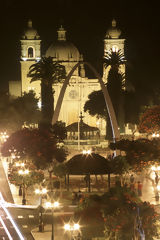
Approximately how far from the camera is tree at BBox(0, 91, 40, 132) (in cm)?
9400

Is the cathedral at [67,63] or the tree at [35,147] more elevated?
the cathedral at [67,63]

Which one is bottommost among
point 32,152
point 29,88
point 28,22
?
point 32,152

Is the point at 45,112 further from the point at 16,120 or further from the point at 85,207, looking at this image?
the point at 85,207

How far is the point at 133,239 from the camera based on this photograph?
83.8 feet

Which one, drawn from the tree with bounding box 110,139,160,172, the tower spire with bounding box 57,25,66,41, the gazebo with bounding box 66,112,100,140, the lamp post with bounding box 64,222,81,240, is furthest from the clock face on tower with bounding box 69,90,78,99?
the lamp post with bounding box 64,222,81,240

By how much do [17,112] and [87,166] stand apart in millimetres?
50537

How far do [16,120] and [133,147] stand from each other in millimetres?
48914

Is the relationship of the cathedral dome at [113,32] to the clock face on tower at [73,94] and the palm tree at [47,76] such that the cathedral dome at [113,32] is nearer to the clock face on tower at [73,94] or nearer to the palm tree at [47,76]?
the clock face on tower at [73,94]

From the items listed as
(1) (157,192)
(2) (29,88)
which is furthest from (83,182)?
(2) (29,88)

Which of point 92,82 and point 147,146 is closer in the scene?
point 147,146

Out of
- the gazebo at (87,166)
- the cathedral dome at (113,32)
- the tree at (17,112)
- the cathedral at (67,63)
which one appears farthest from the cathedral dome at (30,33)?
the gazebo at (87,166)

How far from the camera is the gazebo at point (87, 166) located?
47.6 m

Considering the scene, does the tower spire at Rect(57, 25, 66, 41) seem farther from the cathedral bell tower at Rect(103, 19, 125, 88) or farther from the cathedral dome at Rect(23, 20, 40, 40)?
the cathedral bell tower at Rect(103, 19, 125, 88)

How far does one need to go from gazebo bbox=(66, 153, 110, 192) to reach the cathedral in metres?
73.8
